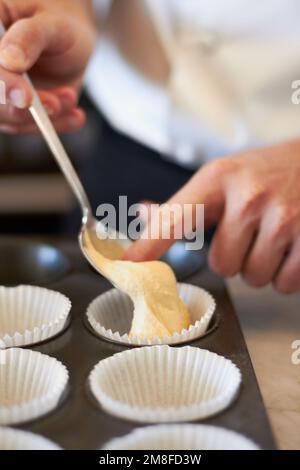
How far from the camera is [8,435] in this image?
2.13 feet

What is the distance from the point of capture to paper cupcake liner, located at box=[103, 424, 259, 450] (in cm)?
64

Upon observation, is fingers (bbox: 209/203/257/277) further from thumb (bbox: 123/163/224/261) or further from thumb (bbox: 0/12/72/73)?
thumb (bbox: 0/12/72/73)

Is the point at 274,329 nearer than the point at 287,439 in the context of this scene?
No

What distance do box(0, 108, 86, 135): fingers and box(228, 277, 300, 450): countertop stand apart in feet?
1.36

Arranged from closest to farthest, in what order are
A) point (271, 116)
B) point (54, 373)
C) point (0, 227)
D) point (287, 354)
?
point (54, 373) → point (287, 354) → point (271, 116) → point (0, 227)

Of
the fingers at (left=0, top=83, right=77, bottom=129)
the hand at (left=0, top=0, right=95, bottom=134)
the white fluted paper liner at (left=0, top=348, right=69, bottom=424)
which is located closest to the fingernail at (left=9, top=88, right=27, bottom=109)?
the hand at (left=0, top=0, right=95, bottom=134)

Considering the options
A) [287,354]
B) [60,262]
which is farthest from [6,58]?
[287,354]

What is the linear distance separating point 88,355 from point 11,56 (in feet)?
1.44

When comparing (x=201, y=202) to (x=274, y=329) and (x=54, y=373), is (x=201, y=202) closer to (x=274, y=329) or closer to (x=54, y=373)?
(x=274, y=329)

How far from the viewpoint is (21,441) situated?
0.65 metres

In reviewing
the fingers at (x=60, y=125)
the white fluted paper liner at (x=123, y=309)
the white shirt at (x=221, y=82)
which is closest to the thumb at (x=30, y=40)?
the fingers at (x=60, y=125)

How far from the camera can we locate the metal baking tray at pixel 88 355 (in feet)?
2.16
